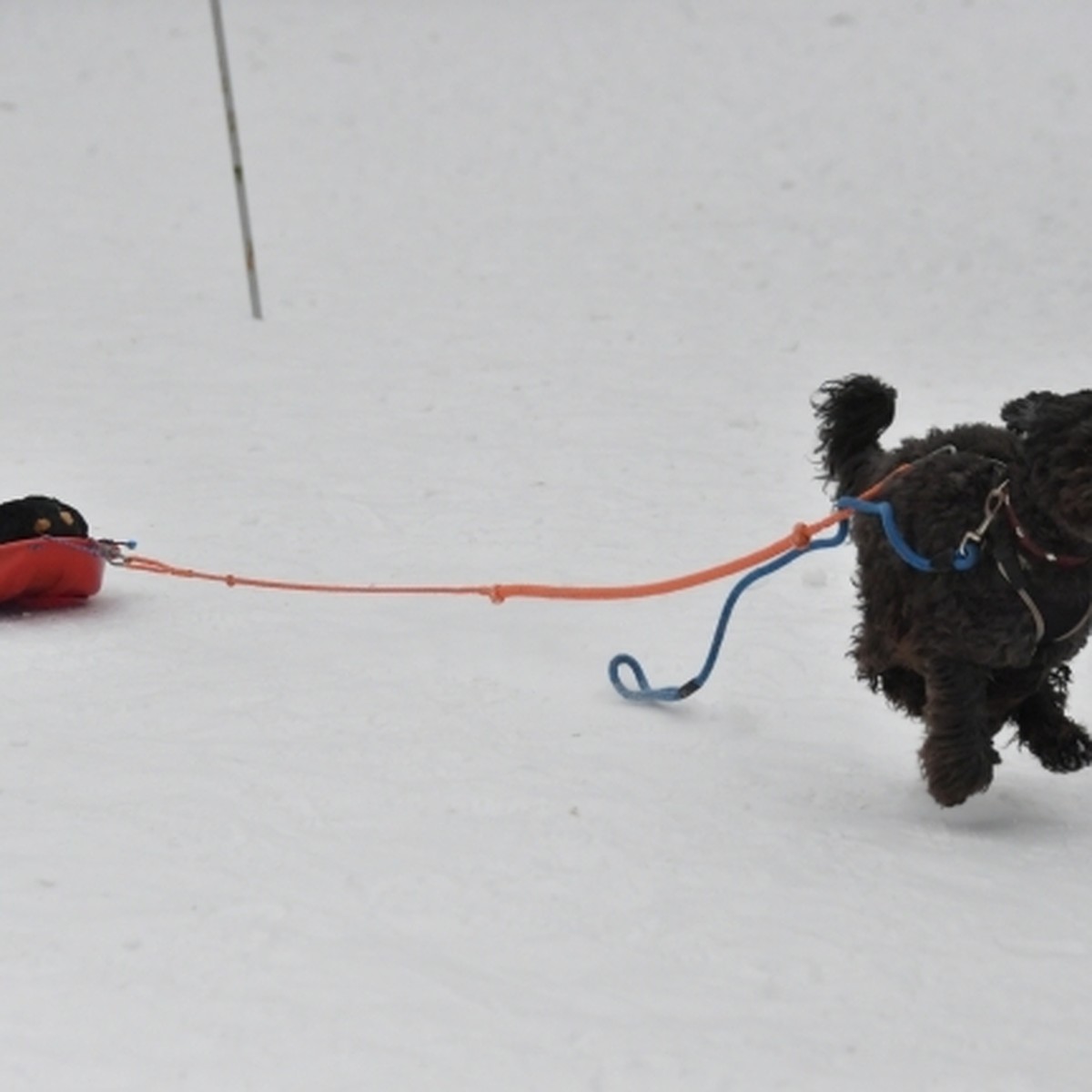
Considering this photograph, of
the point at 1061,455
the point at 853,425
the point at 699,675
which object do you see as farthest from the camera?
the point at 699,675

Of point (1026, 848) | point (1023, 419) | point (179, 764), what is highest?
point (1023, 419)

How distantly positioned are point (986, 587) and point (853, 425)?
86 centimetres

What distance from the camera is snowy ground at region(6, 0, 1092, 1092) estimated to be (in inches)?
137

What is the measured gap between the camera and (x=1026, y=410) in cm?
455

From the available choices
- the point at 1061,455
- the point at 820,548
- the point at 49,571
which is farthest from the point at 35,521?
the point at 1061,455

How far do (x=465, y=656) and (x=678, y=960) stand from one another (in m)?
2.45

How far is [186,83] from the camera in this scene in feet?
57.5

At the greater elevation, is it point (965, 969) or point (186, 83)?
point (186, 83)

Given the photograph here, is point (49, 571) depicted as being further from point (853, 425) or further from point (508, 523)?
point (853, 425)

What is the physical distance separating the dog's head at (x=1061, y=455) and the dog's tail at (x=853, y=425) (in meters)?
0.79

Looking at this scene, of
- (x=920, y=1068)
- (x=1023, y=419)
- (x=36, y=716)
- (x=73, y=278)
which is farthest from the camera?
(x=73, y=278)

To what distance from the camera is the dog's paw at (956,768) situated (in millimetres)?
4734

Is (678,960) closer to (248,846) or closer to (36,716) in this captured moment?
(248,846)

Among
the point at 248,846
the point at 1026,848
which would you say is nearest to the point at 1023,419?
the point at 1026,848
